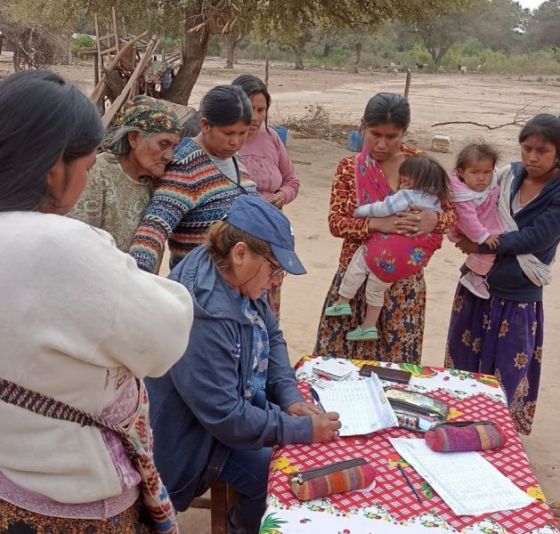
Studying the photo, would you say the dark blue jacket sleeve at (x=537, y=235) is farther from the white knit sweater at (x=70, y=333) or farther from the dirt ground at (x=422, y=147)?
the white knit sweater at (x=70, y=333)

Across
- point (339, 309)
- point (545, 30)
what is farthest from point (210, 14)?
point (545, 30)

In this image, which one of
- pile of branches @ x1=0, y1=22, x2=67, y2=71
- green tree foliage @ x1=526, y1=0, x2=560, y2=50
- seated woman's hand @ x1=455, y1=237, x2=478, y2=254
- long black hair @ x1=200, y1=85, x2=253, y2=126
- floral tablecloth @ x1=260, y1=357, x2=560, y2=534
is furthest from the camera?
green tree foliage @ x1=526, y1=0, x2=560, y2=50

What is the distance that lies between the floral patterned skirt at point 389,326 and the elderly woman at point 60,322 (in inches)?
79.3

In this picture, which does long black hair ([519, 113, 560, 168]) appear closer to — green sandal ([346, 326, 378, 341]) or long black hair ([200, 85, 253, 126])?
green sandal ([346, 326, 378, 341])

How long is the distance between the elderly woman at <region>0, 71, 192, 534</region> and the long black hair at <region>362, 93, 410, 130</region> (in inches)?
76.1

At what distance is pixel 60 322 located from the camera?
3.77ft

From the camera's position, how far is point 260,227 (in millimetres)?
2029

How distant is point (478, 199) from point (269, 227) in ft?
4.95

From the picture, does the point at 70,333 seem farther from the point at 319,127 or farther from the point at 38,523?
the point at 319,127

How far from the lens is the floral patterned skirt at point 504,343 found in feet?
10.9

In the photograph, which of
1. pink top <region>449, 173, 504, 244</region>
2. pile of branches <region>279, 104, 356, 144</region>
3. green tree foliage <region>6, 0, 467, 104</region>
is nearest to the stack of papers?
pink top <region>449, 173, 504, 244</region>

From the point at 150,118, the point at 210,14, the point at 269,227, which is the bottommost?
the point at 269,227

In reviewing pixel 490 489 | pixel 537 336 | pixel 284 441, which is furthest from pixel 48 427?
pixel 537 336

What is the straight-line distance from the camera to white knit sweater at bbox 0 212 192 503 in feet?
3.70
